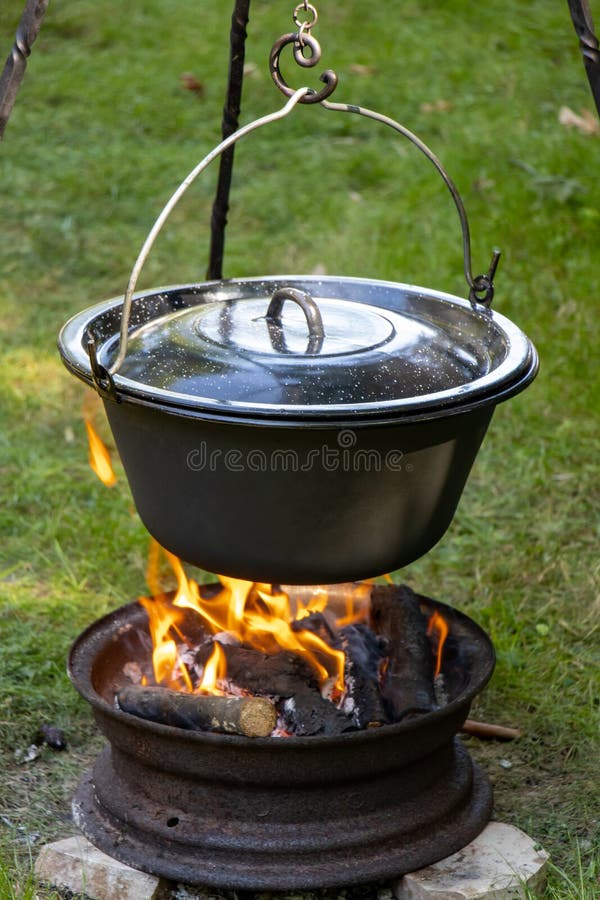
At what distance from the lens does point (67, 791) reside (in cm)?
234

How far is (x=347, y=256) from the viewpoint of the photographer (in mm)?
4648

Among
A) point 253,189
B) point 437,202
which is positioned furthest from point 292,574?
point 253,189

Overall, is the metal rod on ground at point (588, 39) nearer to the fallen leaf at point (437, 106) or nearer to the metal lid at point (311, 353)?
the metal lid at point (311, 353)

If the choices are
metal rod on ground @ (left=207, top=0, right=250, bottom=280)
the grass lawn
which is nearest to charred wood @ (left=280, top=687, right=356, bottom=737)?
the grass lawn

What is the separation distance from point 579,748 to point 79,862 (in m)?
1.11

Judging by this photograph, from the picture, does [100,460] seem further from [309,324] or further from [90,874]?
[90,874]

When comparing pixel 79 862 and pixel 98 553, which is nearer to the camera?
pixel 79 862

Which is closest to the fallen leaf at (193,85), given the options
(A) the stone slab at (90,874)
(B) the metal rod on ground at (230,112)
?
(B) the metal rod on ground at (230,112)

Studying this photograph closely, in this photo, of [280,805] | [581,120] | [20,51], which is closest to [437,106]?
[581,120]

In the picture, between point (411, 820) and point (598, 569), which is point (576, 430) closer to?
point (598, 569)

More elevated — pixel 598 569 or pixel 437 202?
pixel 437 202

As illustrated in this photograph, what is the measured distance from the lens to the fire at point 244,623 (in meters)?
2.29

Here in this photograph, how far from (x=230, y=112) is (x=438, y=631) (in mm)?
1194

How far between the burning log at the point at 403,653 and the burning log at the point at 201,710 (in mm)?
286
